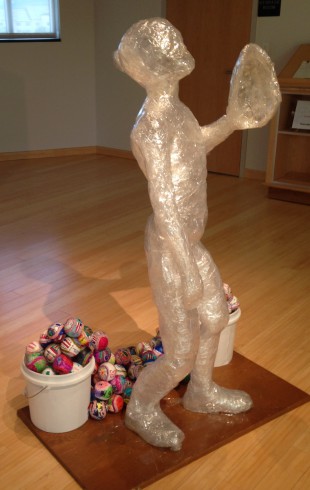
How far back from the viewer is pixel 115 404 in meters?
1.89

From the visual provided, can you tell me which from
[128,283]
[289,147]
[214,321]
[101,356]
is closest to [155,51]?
[214,321]

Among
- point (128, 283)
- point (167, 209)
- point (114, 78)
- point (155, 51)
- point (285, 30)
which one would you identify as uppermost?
point (155, 51)

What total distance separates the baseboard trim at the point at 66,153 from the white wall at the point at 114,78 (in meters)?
0.06

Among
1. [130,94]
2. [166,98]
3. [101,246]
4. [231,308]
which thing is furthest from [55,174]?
[166,98]

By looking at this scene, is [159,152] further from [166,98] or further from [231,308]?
[231,308]

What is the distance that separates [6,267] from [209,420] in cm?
171

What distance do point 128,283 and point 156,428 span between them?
1292 millimetres

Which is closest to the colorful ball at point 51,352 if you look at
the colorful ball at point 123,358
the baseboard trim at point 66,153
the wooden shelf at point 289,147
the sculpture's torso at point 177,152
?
the colorful ball at point 123,358

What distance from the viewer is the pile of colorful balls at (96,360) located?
1.79 m

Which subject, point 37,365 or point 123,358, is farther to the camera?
point 123,358

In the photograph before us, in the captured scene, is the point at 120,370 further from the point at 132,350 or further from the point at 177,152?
the point at 177,152

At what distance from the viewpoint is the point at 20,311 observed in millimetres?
2662

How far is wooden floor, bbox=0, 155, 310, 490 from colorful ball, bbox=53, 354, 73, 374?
0.84 ft

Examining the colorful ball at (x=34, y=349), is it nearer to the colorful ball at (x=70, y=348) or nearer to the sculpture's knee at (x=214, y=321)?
the colorful ball at (x=70, y=348)
